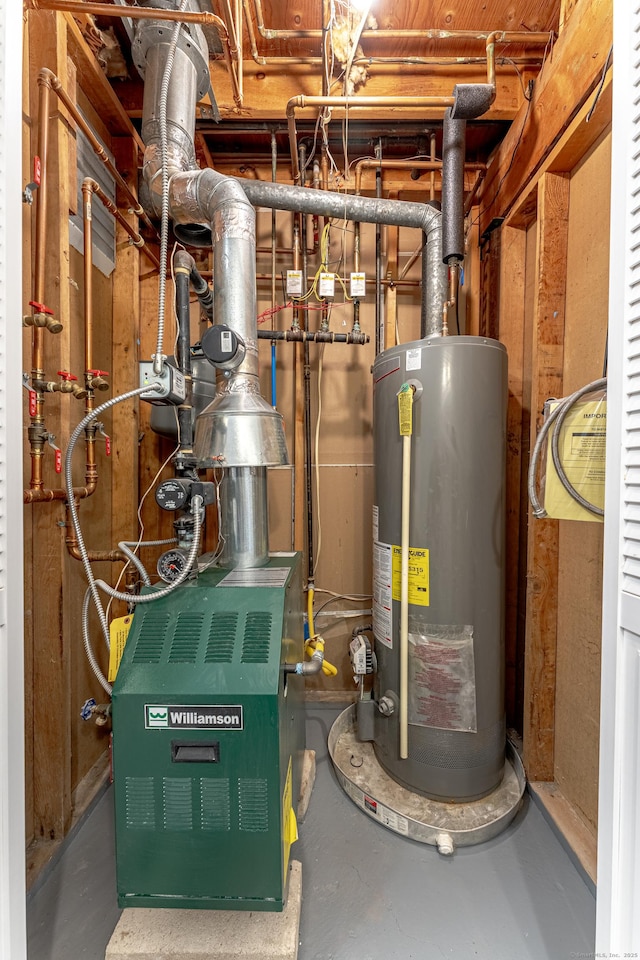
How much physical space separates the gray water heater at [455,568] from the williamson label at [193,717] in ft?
2.31

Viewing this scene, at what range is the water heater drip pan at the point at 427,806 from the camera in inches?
49.8

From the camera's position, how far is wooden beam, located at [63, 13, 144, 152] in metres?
1.28

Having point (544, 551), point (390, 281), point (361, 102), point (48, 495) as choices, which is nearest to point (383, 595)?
point (544, 551)

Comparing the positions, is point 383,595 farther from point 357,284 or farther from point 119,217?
point 119,217

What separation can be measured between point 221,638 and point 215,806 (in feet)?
1.20

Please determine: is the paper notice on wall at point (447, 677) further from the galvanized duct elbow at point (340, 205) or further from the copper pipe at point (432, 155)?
the copper pipe at point (432, 155)

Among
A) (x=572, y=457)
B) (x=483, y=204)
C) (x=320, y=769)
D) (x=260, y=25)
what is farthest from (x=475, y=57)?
(x=320, y=769)

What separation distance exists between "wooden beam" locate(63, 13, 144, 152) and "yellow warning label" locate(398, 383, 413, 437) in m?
1.53

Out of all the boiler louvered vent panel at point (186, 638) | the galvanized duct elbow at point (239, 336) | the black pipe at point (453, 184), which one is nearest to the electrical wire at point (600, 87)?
the black pipe at point (453, 184)

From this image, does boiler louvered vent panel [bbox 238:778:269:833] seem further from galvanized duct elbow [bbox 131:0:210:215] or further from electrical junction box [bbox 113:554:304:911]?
galvanized duct elbow [bbox 131:0:210:215]

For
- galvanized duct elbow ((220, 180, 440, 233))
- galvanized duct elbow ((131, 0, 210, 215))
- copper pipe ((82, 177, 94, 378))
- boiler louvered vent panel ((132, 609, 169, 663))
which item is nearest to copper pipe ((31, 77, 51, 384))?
copper pipe ((82, 177, 94, 378))

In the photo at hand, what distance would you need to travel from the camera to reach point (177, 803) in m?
0.90

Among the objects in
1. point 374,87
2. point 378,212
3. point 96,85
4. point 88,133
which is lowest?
point 378,212

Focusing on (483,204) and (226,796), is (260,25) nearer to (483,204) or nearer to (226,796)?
(483,204)
